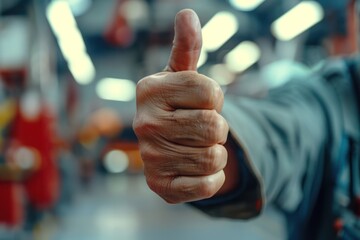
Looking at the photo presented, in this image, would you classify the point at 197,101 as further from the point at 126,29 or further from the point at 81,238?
the point at 126,29

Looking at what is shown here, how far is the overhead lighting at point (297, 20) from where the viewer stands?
155 inches

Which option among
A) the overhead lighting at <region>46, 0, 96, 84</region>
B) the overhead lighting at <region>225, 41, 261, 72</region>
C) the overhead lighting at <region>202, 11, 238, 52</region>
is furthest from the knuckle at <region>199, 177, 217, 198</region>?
the overhead lighting at <region>225, 41, 261, 72</region>

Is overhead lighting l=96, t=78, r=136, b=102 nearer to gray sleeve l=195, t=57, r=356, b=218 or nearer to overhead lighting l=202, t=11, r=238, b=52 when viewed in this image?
overhead lighting l=202, t=11, r=238, b=52

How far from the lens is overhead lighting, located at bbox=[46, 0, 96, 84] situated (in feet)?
13.7

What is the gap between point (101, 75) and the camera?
926 centimetres

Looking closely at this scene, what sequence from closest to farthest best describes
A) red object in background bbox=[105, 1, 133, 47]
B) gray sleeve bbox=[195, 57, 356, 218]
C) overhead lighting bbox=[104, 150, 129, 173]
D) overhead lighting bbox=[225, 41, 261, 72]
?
1. gray sleeve bbox=[195, 57, 356, 218]
2. red object in background bbox=[105, 1, 133, 47]
3. overhead lighting bbox=[225, 41, 261, 72]
4. overhead lighting bbox=[104, 150, 129, 173]

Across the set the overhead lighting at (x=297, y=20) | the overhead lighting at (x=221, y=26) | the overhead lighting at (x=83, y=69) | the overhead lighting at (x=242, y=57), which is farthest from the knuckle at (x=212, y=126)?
the overhead lighting at (x=83, y=69)

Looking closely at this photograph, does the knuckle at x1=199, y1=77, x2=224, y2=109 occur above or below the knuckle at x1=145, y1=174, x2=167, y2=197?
above

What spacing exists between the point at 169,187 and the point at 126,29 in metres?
4.03

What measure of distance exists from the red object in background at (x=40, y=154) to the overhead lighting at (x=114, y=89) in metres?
7.56

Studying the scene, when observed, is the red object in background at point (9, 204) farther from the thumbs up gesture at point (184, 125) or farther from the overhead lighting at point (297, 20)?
the overhead lighting at point (297, 20)

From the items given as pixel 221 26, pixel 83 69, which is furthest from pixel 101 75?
pixel 221 26

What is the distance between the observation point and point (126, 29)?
4.30 metres

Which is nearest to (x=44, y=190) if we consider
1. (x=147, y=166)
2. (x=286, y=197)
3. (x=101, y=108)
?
(x=286, y=197)
